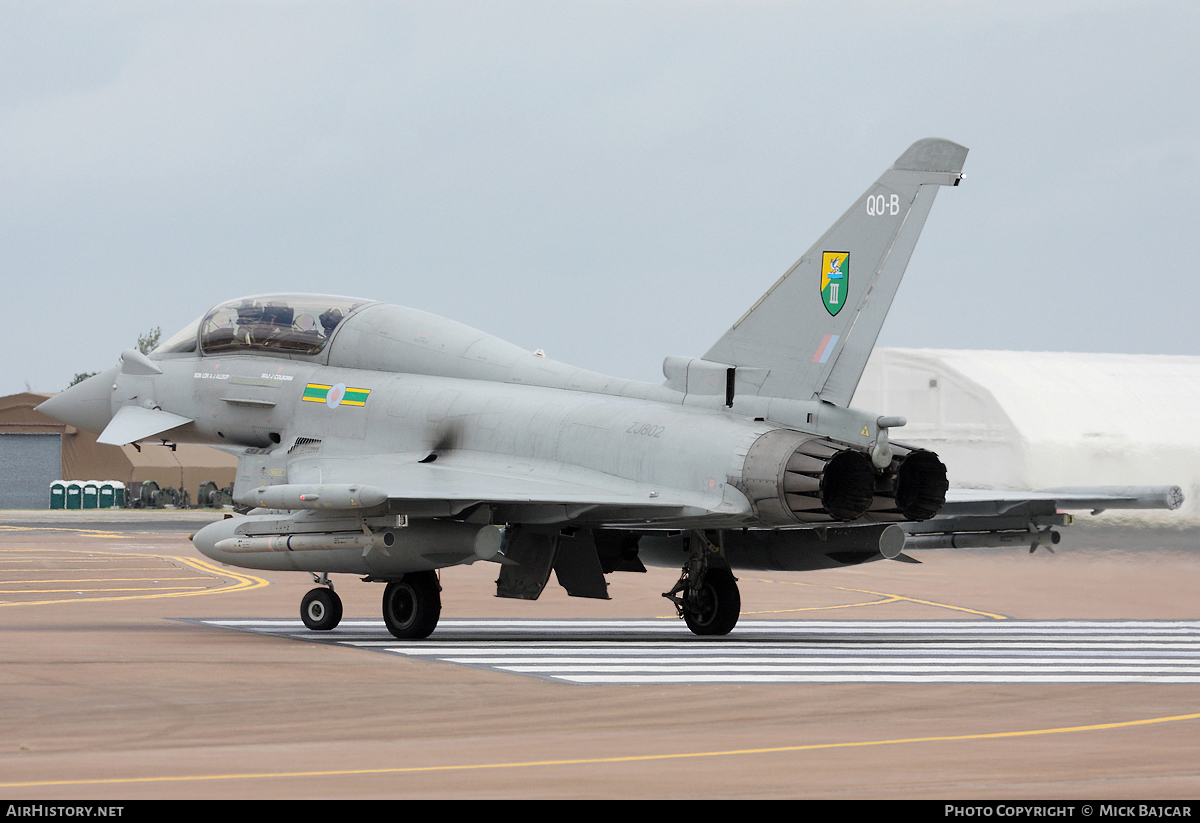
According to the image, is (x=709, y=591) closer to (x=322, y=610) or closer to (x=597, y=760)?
(x=322, y=610)

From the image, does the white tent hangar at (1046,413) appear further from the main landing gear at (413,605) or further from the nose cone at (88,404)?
the nose cone at (88,404)

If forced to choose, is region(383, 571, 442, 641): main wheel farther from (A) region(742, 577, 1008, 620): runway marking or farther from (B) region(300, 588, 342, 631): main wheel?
(A) region(742, 577, 1008, 620): runway marking

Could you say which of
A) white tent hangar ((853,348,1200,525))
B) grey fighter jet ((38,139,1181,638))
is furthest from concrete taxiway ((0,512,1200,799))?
white tent hangar ((853,348,1200,525))

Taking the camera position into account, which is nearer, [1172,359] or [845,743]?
[845,743]

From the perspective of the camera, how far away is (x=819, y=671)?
1399 cm

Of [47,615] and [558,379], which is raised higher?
[558,379]

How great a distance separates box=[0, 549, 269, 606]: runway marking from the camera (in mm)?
23750

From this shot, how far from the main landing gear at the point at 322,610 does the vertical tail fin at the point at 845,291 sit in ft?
18.6

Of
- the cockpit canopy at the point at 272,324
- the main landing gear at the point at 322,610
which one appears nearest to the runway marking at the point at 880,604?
the main landing gear at the point at 322,610

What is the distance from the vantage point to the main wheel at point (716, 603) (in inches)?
705

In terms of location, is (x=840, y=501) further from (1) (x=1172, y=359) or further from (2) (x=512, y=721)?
(1) (x=1172, y=359)

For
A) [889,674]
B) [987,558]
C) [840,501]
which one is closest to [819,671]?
[889,674]

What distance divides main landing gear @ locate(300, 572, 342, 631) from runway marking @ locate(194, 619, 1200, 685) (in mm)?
162

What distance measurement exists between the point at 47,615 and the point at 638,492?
868 cm
